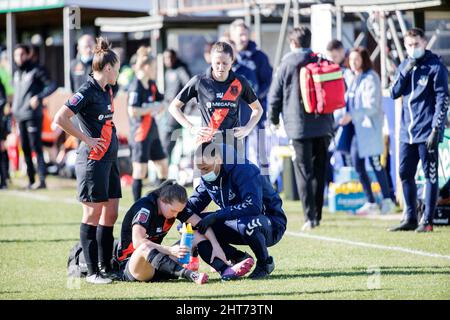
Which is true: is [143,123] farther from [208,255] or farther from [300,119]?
[208,255]

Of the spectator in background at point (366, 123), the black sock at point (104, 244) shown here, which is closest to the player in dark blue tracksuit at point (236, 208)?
the black sock at point (104, 244)

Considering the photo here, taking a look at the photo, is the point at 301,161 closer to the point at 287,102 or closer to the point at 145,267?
the point at 287,102

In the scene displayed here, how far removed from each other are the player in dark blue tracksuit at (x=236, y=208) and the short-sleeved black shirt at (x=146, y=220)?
29cm

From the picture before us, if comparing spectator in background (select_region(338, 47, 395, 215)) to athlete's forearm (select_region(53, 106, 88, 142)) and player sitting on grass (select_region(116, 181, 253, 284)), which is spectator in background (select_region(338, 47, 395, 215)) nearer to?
player sitting on grass (select_region(116, 181, 253, 284))

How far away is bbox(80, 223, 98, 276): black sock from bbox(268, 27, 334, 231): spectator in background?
3.75 m

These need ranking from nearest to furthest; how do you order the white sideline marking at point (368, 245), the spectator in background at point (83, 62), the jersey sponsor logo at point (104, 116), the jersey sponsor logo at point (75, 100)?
the jersey sponsor logo at point (75, 100), the jersey sponsor logo at point (104, 116), the white sideline marking at point (368, 245), the spectator in background at point (83, 62)

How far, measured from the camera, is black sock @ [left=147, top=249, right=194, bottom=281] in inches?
309

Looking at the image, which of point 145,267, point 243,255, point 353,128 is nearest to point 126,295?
point 145,267

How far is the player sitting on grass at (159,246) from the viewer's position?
7.87 meters

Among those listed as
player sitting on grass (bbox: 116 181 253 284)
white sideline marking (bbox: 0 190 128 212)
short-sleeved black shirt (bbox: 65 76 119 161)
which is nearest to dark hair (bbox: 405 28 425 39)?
player sitting on grass (bbox: 116 181 253 284)

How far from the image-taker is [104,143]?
8.23 m

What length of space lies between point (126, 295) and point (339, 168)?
689 cm

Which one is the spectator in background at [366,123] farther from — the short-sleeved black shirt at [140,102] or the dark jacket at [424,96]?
the short-sleeved black shirt at [140,102]

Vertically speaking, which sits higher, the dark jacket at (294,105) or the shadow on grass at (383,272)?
the dark jacket at (294,105)
